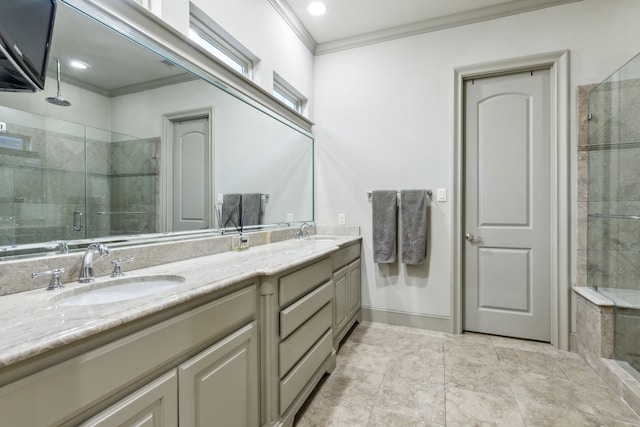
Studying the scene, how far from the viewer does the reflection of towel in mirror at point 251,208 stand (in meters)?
2.21

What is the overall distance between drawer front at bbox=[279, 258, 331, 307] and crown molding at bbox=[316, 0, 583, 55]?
224 cm

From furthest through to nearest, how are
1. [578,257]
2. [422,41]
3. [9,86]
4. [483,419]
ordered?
[422,41]
[578,257]
[483,419]
[9,86]

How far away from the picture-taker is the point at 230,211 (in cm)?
205

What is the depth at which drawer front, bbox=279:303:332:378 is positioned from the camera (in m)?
1.43

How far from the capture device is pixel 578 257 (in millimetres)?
2340

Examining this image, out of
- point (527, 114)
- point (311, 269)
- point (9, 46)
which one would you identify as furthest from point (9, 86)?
point (527, 114)

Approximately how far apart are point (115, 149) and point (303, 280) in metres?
1.08

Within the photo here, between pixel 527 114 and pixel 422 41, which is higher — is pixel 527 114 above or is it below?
below

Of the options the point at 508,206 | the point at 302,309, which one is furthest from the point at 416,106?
the point at 302,309

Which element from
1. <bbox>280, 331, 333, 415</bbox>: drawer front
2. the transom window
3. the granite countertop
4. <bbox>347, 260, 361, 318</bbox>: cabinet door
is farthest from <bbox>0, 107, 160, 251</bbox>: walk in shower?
<bbox>347, 260, 361, 318</bbox>: cabinet door

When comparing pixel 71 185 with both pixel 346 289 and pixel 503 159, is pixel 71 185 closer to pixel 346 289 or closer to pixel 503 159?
pixel 346 289

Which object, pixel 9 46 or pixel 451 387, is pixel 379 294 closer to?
pixel 451 387

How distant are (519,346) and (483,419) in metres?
1.14

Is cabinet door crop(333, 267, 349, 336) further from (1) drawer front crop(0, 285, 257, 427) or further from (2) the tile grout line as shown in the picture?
(1) drawer front crop(0, 285, 257, 427)
